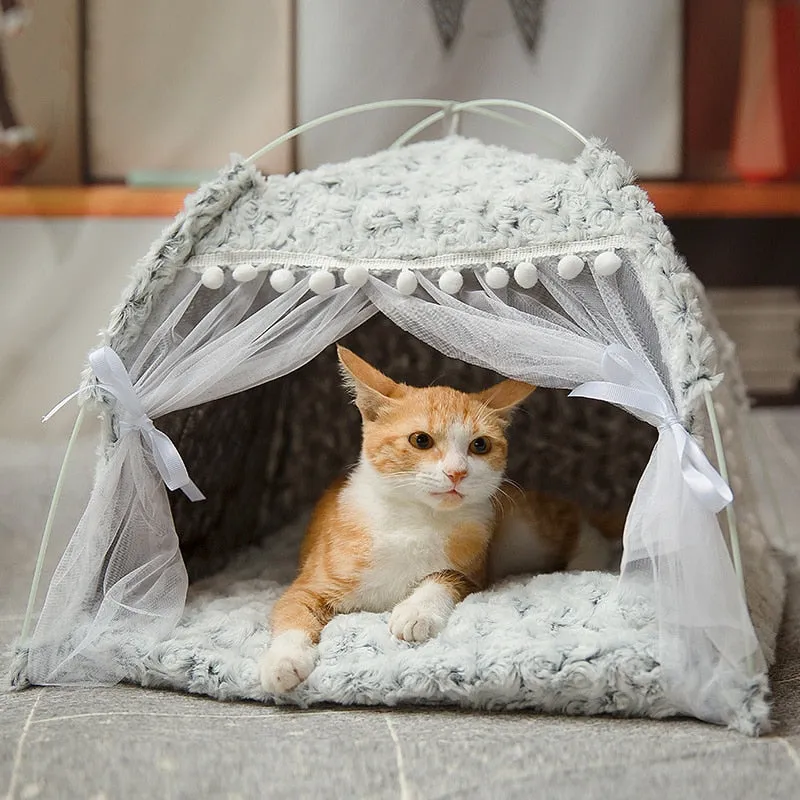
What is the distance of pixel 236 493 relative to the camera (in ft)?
6.84

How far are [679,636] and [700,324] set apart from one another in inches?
17.1

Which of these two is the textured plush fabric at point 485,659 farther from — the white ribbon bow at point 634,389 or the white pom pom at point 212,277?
the white pom pom at point 212,277

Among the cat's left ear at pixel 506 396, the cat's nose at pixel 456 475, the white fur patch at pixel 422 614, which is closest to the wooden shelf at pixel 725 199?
the cat's left ear at pixel 506 396

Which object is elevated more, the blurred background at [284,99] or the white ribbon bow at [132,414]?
the blurred background at [284,99]

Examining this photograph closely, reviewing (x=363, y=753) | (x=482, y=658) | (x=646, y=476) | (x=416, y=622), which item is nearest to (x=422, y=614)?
(x=416, y=622)

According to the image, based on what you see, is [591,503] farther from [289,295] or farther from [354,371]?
[289,295]

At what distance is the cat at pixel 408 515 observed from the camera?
1495 millimetres

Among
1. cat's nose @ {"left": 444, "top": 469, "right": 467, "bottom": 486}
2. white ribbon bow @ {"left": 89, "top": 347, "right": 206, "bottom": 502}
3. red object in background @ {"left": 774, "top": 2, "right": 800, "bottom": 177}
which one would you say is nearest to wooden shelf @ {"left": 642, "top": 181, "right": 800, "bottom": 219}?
red object in background @ {"left": 774, "top": 2, "right": 800, "bottom": 177}

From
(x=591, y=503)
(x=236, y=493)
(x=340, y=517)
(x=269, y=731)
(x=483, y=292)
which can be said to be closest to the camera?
(x=269, y=731)

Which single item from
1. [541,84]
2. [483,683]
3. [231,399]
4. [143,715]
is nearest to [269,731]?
[143,715]

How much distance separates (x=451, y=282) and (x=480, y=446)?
27cm

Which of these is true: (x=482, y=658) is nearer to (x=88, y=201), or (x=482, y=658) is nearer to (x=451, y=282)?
(x=451, y=282)

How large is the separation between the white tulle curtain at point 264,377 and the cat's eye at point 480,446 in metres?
0.12

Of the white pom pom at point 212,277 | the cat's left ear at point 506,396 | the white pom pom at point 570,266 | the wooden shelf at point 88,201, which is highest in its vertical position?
the white pom pom at point 570,266
